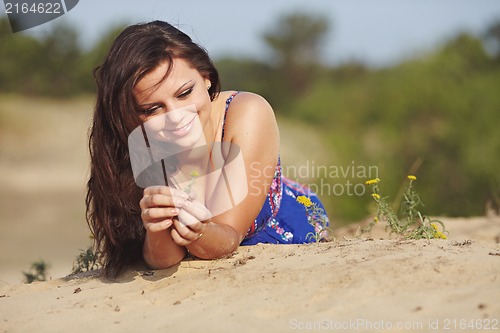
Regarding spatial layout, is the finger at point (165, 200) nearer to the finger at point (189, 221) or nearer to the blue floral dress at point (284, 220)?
the finger at point (189, 221)

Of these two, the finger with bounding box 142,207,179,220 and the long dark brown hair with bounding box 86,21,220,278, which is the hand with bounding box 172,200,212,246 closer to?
the finger with bounding box 142,207,179,220

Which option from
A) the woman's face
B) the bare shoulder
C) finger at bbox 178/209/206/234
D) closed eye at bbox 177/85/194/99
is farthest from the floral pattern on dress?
finger at bbox 178/209/206/234

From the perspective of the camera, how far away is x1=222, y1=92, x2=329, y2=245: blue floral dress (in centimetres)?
345

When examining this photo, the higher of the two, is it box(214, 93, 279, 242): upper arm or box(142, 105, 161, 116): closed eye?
box(142, 105, 161, 116): closed eye

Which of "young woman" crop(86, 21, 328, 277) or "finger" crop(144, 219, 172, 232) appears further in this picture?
"young woman" crop(86, 21, 328, 277)

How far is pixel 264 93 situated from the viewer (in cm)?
2606

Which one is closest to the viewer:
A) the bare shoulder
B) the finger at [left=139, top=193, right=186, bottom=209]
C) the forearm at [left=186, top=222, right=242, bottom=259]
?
the finger at [left=139, top=193, right=186, bottom=209]

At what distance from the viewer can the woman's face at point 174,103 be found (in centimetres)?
294

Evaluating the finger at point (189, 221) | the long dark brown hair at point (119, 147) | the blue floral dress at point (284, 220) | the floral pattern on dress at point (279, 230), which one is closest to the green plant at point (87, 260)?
the long dark brown hair at point (119, 147)

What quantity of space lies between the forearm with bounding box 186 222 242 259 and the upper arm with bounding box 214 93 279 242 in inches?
2.3

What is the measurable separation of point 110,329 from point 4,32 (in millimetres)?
19232

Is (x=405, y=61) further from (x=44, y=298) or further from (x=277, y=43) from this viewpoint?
(x=44, y=298)

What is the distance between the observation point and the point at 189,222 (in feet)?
8.52

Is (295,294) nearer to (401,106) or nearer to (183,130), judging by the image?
(183,130)
